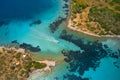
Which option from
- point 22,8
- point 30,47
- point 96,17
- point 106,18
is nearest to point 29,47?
point 30,47

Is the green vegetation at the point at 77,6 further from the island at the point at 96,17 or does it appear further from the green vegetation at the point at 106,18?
the green vegetation at the point at 106,18

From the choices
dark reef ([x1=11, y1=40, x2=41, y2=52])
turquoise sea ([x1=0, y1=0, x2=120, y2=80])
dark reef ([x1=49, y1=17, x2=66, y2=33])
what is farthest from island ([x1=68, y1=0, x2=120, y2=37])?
dark reef ([x1=11, y1=40, x2=41, y2=52])

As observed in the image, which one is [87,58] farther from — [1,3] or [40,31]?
[1,3]

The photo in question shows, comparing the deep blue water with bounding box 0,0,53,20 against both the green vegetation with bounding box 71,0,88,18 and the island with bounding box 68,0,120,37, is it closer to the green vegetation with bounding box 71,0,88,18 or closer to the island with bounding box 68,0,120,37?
the green vegetation with bounding box 71,0,88,18

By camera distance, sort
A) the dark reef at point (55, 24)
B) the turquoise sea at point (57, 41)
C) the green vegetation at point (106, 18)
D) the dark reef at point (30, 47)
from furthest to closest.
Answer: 1. the green vegetation at point (106, 18)
2. the dark reef at point (55, 24)
3. the dark reef at point (30, 47)
4. the turquoise sea at point (57, 41)

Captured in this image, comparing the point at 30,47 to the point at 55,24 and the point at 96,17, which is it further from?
the point at 96,17

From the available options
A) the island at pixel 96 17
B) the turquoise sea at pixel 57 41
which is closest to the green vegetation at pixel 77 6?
the island at pixel 96 17
